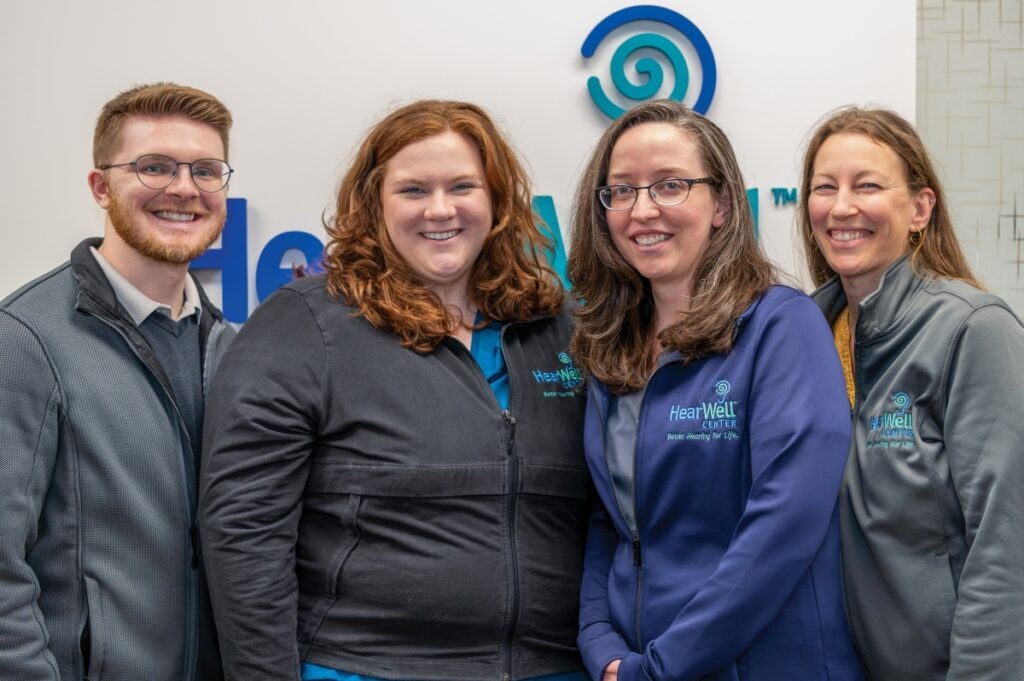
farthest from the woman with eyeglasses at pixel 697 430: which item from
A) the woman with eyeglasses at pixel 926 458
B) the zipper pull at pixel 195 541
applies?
the zipper pull at pixel 195 541

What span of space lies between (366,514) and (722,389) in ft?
2.46

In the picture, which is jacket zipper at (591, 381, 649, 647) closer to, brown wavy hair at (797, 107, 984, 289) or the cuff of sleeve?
the cuff of sleeve

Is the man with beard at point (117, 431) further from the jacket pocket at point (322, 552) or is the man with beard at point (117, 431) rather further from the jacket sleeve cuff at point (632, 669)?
the jacket sleeve cuff at point (632, 669)

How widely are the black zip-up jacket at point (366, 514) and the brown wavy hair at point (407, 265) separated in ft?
0.24

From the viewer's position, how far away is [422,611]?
6.35 ft

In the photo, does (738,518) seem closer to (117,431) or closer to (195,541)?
(195,541)

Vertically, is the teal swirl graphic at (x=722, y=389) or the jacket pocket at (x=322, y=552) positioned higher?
the teal swirl graphic at (x=722, y=389)

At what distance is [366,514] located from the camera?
76.8 inches

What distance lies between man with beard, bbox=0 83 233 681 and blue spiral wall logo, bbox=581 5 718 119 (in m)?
1.75

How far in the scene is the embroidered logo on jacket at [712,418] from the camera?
186 centimetres

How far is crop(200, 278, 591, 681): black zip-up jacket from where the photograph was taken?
1.90 metres

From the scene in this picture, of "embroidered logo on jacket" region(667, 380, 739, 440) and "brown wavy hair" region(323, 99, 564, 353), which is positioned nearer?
"embroidered logo on jacket" region(667, 380, 739, 440)

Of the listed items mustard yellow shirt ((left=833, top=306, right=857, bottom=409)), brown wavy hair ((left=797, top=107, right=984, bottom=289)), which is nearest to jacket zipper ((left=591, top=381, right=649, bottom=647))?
mustard yellow shirt ((left=833, top=306, right=857, bottom=409))

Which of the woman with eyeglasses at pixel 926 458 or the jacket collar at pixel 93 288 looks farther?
the jacket collar at pixel 93 288
